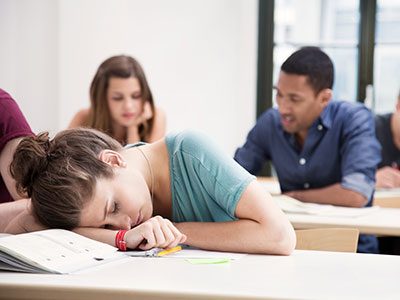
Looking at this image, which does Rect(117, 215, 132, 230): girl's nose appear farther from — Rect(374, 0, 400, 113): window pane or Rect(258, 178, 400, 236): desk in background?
Rect(374, 0, 400, 113): window pane

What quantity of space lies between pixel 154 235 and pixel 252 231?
0.26 meters

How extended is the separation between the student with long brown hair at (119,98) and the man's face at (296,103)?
912 mm

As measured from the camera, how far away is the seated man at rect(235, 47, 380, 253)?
344 cm

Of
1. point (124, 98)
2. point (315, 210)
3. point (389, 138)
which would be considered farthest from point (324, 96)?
point (389, 138)

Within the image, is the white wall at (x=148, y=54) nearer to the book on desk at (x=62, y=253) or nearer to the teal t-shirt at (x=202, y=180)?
the teal t-shirt at (x=202, y=180)

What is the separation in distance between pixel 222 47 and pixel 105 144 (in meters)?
4.78

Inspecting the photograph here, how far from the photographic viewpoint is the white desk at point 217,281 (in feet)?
4.53

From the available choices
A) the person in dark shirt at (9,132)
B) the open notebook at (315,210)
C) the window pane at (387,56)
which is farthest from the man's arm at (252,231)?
the window pane at (387,56)

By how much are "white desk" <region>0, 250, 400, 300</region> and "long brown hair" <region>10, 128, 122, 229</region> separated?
0.71 ft

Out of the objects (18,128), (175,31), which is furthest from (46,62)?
(18,128)

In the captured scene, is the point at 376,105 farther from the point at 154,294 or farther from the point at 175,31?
the point at 154,294

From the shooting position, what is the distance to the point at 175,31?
626cm

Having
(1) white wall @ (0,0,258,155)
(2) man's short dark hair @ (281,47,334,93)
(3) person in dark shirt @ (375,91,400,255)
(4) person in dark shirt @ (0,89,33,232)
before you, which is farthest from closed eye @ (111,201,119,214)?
(3) person in dark shirt @ (375,91,400,255)

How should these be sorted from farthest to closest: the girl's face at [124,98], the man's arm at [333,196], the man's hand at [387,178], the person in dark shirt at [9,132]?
the man's hand at [387,178] < the girl's face at [124,98] < the man's arm at [333,196] < the person in dark shirt at [9,132]
